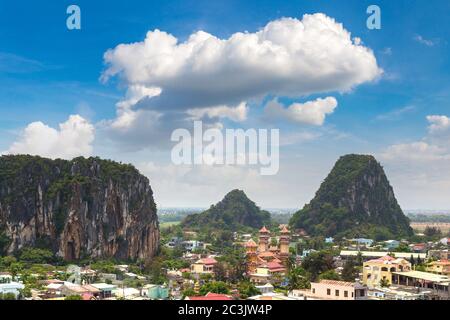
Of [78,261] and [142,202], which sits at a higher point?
[142,202]

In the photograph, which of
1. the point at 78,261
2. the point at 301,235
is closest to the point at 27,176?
the point at 78,261

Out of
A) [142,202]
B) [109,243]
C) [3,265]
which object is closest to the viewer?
[3,265]

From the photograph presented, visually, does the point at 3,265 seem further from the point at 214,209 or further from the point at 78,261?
the point at 214,209

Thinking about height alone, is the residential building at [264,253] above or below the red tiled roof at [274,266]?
above

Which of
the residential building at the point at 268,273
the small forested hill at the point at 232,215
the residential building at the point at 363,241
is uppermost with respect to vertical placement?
the small forested hill at the point at 232,215

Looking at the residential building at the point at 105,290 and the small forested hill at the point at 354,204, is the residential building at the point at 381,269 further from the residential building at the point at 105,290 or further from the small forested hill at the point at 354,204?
the small forested hill at the point at 354,204

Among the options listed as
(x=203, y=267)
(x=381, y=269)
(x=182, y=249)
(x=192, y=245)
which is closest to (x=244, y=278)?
(x=203, y=267)

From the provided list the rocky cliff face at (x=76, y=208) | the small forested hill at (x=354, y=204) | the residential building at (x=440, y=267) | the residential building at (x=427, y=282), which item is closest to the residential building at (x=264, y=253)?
the residential building at (x=427, y=282)

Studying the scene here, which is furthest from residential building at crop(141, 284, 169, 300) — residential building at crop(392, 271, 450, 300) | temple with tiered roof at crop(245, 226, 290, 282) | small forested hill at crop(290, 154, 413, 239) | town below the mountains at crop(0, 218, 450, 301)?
small forested hill at crop(290, 154, 413, 239)
